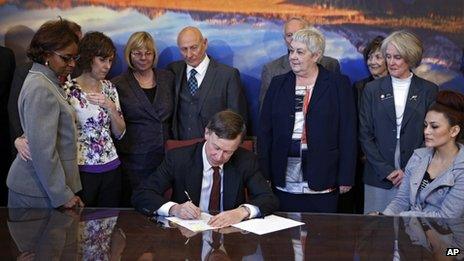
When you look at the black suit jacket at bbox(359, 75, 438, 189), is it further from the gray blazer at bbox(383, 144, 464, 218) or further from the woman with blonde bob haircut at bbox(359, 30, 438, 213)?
the gray blazer at bbox(383, 144, 464, 218)

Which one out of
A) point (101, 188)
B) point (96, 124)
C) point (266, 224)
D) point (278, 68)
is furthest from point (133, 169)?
point (266, 224)

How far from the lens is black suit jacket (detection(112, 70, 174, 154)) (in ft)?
12.5

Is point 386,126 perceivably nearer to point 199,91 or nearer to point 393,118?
point 393,118

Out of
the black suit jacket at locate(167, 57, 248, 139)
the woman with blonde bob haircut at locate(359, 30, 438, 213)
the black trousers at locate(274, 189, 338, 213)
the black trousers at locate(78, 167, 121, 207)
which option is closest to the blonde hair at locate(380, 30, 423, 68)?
the woman with blonde bob haircut at locate(359, 30, 438, 213)

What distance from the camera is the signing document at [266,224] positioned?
242 cm

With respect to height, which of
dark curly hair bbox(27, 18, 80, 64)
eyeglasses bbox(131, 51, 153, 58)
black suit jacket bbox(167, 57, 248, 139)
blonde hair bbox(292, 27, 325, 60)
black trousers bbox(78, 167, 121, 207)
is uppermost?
dark curly hair bbox(27, 18, 80, 64)

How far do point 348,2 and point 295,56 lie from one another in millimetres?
1494

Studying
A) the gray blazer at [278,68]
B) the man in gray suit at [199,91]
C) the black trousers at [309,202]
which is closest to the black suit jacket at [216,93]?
the man in gray suit at [199,91]

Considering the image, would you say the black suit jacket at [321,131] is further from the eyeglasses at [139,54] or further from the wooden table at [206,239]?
the eyeglasses at [139,54]

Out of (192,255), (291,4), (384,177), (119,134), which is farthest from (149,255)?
(291,4)

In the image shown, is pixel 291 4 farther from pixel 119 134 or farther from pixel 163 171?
pixel 163 171

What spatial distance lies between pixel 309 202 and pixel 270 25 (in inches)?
69.2

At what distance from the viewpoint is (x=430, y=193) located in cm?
291

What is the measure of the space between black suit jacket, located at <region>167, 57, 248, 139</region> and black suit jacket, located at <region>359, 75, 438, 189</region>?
865mm
